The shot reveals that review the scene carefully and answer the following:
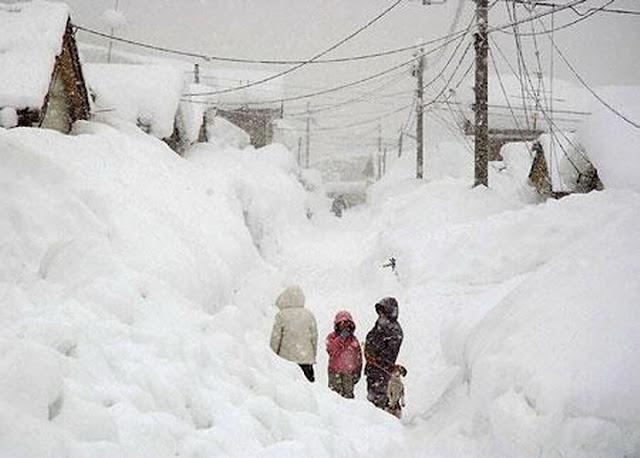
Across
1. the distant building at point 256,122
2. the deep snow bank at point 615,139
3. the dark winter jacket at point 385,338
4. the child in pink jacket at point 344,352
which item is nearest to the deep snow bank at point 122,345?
the dark winter jacket at point 385,338

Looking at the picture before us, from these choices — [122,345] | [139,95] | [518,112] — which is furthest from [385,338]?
[518,112]

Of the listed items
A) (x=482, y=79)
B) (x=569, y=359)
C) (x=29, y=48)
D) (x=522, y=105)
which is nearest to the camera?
(x=569, y=359)

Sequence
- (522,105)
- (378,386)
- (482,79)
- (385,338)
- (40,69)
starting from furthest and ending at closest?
(522,105) < (482,79) < (40,69) < (378,386) < (385,338)

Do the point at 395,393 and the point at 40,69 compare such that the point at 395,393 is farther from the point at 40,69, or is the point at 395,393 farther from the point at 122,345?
the point at 40,69

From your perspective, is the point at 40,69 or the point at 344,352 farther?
the point at 40,69

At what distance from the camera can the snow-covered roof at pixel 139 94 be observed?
15656mm

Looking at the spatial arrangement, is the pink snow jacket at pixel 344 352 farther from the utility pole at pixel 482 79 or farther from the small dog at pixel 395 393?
the utility pole at pixel 482 79

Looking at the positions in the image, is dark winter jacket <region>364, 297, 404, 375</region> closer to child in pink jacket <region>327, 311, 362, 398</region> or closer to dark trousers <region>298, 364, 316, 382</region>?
child in pink jacket <region>327, 311, 362, 398</region>

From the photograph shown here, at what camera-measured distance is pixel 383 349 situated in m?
6.25

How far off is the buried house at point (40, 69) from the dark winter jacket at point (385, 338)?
7.80 metres

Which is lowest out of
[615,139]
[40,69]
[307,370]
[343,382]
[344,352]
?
[343,382]

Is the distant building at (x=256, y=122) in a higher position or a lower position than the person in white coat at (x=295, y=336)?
higher

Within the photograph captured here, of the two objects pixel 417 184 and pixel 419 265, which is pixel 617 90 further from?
pixel 417 184

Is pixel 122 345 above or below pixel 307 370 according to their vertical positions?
above
